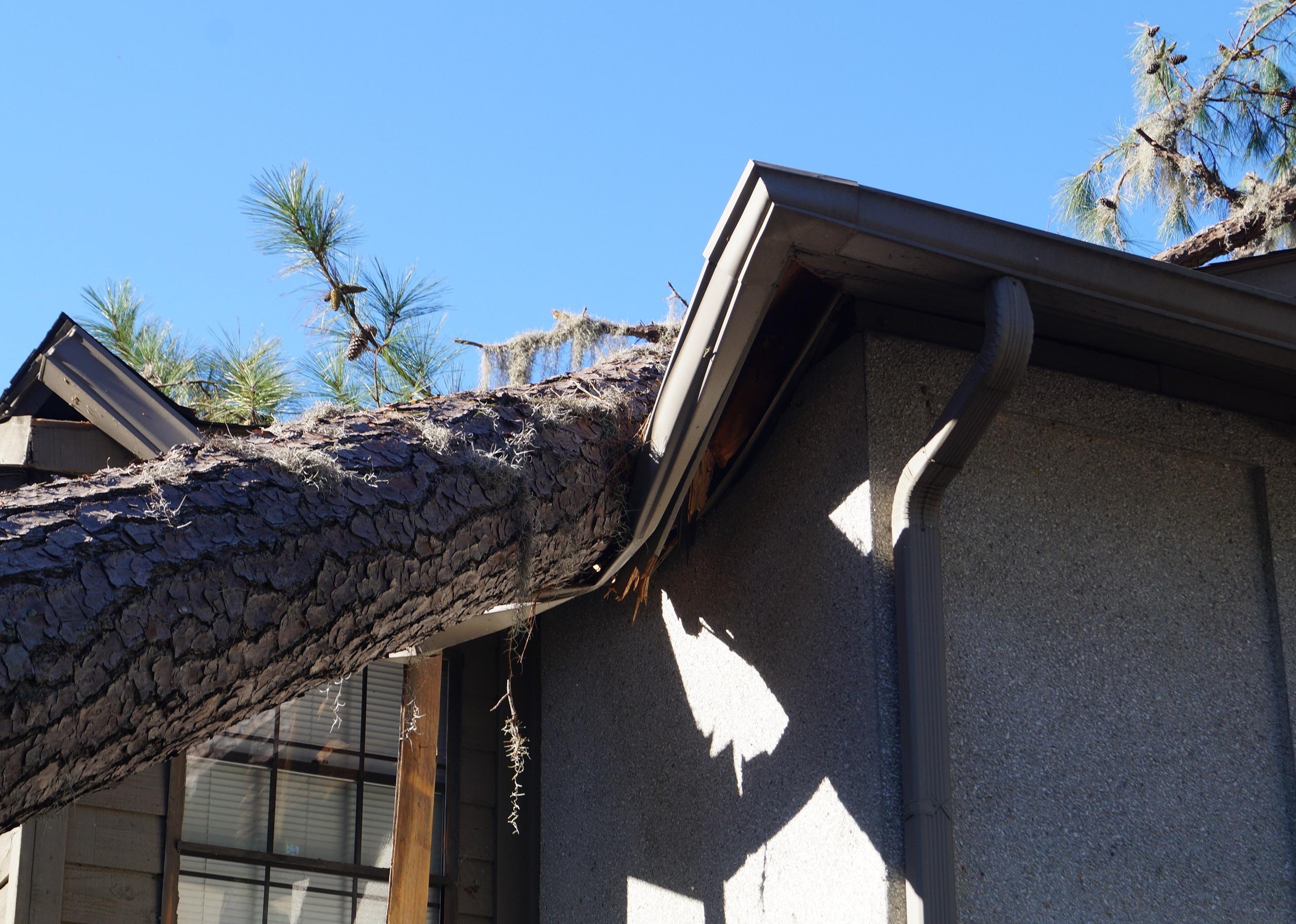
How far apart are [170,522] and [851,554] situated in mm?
1853

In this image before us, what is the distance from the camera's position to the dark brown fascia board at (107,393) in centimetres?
446

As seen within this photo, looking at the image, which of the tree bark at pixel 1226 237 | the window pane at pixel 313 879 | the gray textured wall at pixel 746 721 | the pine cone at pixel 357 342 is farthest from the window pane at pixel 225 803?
the tree bark at pixel 1226 237

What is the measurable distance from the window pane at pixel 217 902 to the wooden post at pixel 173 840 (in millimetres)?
36

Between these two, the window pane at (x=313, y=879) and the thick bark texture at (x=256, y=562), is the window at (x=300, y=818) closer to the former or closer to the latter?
the window pane at (x=313, y=879)

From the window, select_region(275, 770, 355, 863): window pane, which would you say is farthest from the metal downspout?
select_region(275, 770, 355, 863): window pane

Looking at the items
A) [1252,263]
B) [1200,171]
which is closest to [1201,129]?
[1200,171]

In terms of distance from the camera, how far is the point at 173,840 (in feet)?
14.5

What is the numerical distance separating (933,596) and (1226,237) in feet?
11.6

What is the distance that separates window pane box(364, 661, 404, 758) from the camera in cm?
507

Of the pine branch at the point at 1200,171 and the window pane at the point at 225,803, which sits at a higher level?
the pine branch at the point at 1200,171

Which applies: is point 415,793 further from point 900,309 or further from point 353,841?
point 900,309

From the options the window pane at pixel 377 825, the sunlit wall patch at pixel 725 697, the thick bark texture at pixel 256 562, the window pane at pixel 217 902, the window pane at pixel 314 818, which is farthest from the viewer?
the window pane at pixel 377 825

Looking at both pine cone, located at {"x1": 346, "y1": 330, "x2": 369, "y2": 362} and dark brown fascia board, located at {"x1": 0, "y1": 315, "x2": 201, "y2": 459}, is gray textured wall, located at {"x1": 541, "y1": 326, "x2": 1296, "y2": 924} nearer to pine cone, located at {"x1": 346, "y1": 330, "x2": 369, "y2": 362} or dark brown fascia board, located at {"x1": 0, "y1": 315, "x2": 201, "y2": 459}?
dark brown fascia board, located at {"x1": 0, "y1": 315, "x2": 201, "y2": 459}

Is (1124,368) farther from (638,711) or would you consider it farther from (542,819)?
(542,819)
